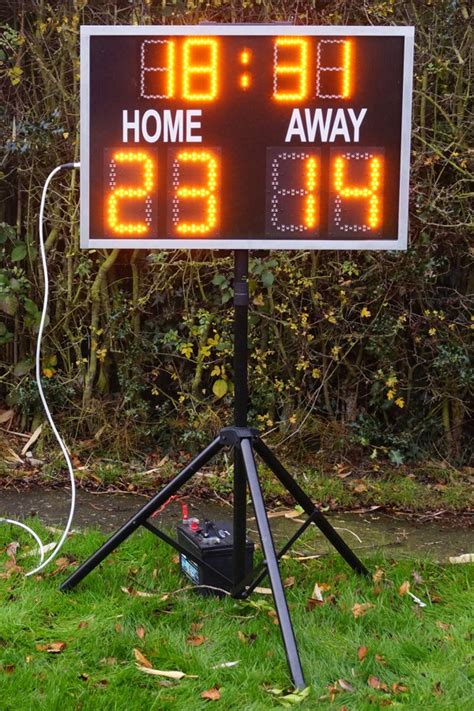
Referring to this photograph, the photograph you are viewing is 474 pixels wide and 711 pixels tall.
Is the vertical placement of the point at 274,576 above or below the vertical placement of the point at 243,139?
below

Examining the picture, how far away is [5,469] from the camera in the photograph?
5.73 m

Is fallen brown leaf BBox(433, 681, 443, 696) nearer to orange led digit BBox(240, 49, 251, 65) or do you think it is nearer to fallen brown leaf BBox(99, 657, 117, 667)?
fallen brown leaf BBox(99, 657, 117, 667)

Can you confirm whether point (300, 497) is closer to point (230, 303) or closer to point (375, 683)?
point (375, 683)

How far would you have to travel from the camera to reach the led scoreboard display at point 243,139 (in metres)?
3.36

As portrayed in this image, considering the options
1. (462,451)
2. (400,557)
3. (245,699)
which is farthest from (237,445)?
(462,451)

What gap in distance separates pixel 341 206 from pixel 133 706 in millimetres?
2108

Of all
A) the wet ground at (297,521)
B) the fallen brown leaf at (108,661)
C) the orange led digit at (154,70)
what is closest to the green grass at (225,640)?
the fallen brown leaf at (108,661)

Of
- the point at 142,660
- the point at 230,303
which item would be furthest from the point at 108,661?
the point at 230,303

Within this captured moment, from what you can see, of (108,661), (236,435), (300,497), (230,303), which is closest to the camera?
(108,661)

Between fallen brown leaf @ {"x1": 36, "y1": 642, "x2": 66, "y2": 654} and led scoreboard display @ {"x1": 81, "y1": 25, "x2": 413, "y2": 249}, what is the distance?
5.42 feet

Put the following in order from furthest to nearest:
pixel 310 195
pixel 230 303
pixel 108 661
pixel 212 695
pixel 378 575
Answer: pixel 230 303
pixel 378 575
pixel 310 195
pixel 108 661
pixel 212 695

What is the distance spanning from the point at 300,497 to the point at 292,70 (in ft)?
6.11

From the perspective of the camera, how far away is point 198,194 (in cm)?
342

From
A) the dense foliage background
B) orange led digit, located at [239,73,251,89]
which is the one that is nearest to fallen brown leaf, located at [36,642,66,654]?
orange led digit, located at [239,73,251,89]
